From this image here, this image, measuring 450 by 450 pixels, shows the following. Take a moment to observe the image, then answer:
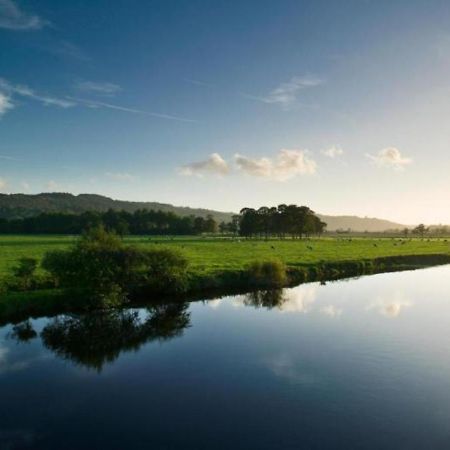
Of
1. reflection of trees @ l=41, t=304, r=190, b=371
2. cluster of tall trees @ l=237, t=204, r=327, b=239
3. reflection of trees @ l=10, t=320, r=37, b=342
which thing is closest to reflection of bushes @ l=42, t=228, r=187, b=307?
reflection of trees @ l=41, t=304, r=190, b=371

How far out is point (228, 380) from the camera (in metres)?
24.1

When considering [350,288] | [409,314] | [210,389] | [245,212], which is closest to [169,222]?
[245,212]

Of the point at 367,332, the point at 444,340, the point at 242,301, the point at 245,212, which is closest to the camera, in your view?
the point at 444,340

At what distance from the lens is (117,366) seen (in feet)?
86.7

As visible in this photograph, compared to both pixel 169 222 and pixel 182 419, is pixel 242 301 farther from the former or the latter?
pixel 169 222

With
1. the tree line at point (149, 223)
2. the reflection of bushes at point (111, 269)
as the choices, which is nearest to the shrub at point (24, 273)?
the reflection of bushes at point (111, 269)

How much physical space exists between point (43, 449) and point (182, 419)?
5.74m

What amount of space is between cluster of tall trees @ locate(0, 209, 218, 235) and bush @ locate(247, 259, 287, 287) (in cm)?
13178

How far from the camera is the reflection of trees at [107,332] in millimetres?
28969

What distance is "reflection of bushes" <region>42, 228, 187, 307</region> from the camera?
39.5 metres

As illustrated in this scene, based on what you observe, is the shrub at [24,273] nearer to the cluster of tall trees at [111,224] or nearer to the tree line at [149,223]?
the tree line at [149,223]

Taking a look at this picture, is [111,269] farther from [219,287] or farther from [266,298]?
[266,298]

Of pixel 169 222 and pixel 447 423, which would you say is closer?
pixel 447 423

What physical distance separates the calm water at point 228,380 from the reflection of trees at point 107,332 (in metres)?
0.09
